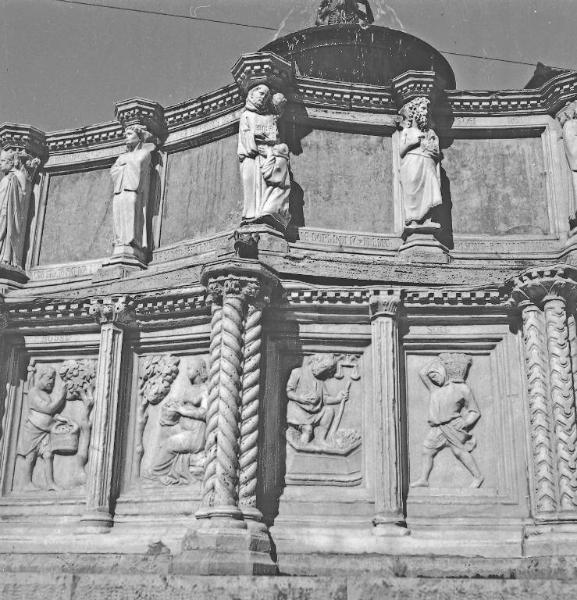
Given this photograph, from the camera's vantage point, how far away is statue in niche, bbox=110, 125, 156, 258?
12117mm

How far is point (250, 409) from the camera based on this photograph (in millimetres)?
9641

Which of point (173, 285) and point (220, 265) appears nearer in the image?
point (220, 265)

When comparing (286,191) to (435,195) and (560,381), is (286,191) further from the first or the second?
(560,381)

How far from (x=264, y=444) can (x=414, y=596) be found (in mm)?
2821

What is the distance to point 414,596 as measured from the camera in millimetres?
7648

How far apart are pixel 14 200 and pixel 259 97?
4142 mm

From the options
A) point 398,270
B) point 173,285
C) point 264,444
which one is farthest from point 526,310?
point 173,285

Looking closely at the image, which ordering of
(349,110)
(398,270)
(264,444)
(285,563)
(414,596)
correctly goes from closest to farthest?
(414,596)
(285,563)
(264,444)
(398,270)
(349,110)

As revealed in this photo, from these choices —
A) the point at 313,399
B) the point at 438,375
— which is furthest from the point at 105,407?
the point at 438,375

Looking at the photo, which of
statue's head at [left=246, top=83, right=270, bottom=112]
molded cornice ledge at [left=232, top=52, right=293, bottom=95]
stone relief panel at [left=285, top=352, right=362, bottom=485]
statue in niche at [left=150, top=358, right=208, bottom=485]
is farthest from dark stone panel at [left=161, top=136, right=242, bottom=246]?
stone relief panel at [left=285, top=352, right=362, bottom=485]

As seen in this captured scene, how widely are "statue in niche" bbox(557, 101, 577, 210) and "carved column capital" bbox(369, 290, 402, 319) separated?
3.15 meters

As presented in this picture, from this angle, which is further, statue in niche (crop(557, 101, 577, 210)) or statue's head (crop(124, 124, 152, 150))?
statue's head (crop(124, 124, 152, 150))

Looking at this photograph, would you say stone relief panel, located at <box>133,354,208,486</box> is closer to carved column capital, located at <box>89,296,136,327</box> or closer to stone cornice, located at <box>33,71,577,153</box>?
carved column capital, located at <box>89,296,136,327</box>

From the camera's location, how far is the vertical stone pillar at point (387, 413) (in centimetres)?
955
